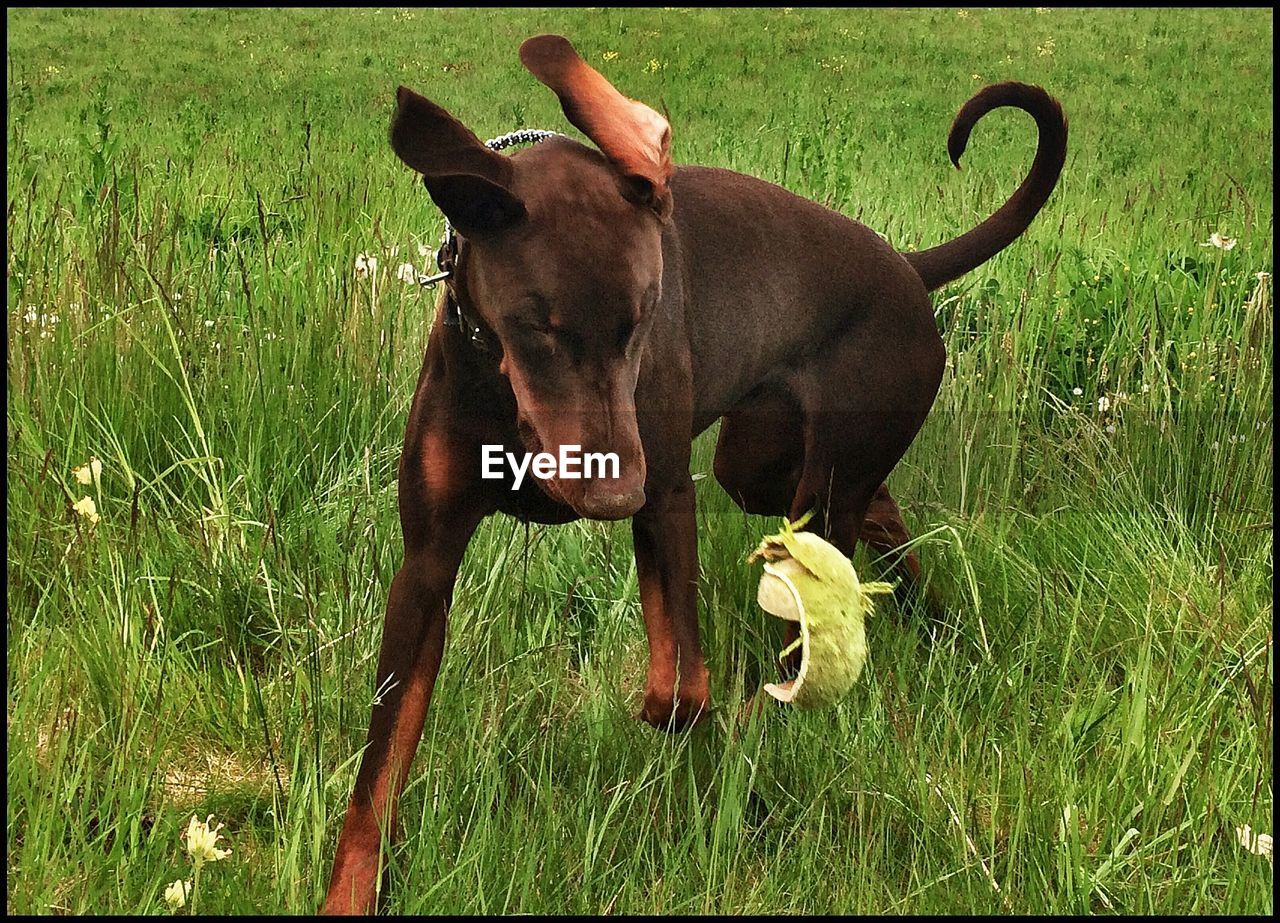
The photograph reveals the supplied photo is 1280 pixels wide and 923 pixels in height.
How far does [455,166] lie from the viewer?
5.80 ft

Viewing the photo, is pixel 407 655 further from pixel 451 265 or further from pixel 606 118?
pixel 606 118

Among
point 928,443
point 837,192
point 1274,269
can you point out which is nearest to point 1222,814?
point 928,443

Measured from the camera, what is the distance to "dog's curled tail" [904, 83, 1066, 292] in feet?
9.44

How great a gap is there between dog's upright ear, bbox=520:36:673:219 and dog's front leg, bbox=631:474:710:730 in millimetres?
617

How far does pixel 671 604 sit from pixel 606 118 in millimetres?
879

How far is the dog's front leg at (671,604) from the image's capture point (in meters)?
2.32

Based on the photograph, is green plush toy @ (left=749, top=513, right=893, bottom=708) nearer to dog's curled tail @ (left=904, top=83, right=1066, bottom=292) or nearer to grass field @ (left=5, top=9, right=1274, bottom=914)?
grass field @ (left=5, top=9, right=1274, bottom=914)

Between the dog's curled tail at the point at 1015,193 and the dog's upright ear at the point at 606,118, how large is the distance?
3.79 feet

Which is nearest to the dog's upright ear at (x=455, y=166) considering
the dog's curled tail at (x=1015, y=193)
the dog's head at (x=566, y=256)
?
the dog's head at (x=566, y=256)

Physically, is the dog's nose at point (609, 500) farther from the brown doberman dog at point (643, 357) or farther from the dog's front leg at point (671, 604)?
the dog's front leg at point (671, 604)

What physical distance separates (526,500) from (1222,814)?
4.13 feet

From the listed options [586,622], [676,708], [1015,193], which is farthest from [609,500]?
[1015,193]

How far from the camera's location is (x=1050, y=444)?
364cm
